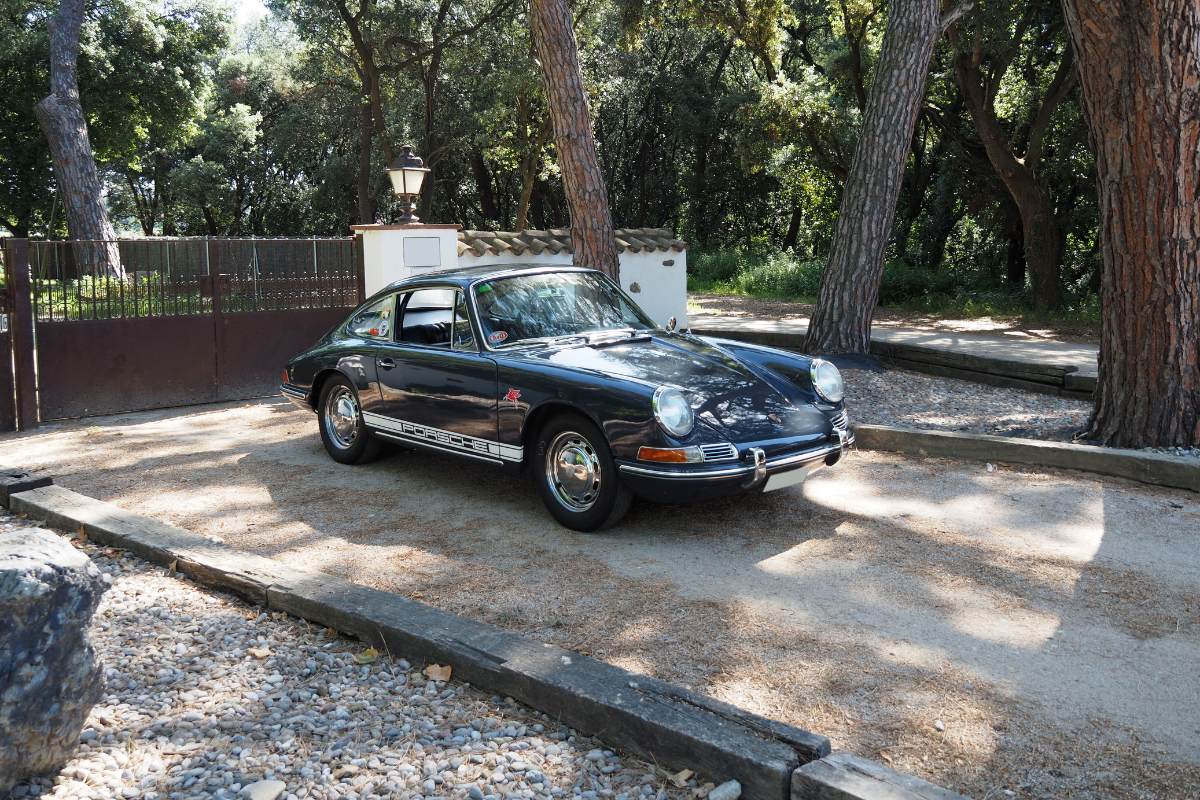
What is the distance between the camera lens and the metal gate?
8.87 metres

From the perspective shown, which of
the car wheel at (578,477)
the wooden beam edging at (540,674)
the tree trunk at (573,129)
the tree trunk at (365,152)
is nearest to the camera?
the wooden beam edging at (540,674)

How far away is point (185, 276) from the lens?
32.0 ft

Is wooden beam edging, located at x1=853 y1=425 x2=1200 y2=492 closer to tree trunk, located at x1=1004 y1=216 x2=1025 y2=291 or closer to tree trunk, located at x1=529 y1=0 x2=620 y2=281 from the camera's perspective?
tree trunk, located at x1=529 y1=0 x2=620 y2=281

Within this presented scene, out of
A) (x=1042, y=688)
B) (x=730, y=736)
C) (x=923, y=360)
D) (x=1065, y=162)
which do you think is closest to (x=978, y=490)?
(x=1042, y=688)

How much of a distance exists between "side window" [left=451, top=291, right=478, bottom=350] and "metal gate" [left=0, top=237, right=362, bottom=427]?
4.46 metres

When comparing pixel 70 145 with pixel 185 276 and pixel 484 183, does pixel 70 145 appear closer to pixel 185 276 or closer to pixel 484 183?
pixel 185 276

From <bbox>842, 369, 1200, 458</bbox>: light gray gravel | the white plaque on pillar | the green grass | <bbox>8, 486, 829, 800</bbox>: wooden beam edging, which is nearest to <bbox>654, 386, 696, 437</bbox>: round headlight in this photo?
<bbox>8, 486, 829, 800</bbox>: wooden beam edging

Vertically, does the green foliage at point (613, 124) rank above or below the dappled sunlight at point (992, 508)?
above

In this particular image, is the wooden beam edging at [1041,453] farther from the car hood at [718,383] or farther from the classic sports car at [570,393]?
the car hood at [718,383]

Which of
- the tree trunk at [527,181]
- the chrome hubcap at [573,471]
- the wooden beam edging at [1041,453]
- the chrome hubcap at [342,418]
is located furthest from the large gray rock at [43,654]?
the tree trunk at [527,181]

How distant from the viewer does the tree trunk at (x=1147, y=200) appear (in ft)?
20.6

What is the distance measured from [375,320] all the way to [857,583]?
395cm

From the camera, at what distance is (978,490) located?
622cm

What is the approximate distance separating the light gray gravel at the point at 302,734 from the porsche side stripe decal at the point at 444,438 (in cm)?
185
